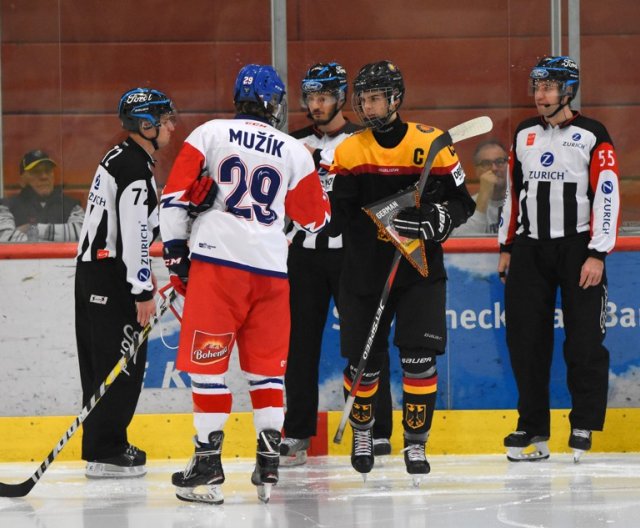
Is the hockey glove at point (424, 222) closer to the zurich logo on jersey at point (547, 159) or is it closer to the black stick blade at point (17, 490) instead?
the zurich logo on jersey at point (547, 159)

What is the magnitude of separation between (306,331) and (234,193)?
1.11 meters

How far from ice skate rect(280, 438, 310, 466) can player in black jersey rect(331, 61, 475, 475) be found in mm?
525

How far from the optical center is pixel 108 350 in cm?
446

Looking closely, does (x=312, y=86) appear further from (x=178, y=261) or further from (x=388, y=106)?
(x=178, y=261)

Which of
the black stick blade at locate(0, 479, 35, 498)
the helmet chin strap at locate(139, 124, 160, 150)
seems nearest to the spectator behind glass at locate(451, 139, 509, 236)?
the helmet chin strap at locate(139, 124, 160, 150)

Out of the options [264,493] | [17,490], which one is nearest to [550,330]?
[264,493]

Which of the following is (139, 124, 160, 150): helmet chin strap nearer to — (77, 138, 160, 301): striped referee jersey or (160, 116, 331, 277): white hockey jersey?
(77, 138, 160, 301): striped referee jersey

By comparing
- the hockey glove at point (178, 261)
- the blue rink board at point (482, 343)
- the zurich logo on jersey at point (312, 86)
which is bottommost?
the blue rink board at point (482, 343)

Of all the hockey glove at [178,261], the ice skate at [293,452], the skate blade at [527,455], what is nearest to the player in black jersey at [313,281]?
the ice skate at [293,452]

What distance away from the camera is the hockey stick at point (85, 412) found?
13.5 feet

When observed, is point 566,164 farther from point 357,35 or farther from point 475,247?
point 357,35

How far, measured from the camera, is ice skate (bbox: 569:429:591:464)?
15.4 feet

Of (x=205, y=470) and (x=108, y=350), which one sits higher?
(x=108, y=350)

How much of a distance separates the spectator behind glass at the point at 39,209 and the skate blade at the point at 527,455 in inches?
72.7
